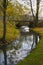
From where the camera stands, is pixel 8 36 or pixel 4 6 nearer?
pixel 4 6

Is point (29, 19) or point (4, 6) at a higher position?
point (4, 6)

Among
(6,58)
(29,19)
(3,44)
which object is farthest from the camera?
(29,19)

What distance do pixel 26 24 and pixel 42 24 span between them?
10.0 ft

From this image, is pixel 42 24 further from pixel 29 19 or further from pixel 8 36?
pixel 8 36

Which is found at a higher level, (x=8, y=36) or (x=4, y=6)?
(x=4, y=6)

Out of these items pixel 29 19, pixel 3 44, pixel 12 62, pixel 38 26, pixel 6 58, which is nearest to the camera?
pixel 12 62

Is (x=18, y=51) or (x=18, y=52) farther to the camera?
(x=18, y=51)

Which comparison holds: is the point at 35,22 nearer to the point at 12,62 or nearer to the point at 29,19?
the point at 29,19

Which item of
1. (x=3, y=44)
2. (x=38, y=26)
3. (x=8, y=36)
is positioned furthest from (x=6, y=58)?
(x=38, y=26)

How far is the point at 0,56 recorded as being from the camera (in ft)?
47.9

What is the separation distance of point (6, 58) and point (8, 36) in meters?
8.46

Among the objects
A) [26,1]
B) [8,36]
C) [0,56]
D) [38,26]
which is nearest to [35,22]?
[38,26]

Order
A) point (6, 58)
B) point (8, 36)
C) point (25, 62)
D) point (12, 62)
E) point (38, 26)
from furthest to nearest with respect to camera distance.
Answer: point (38, 26)
point (8, 36)
point (6, 58)
point (12, 62)
point (25, 62)

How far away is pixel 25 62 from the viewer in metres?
12.0
